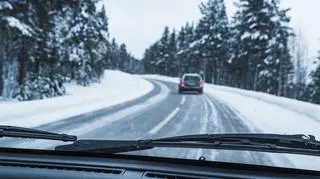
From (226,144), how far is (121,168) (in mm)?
830

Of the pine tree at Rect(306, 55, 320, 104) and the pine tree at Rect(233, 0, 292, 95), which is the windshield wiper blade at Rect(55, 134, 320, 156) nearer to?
the pine tree at Rect(233, 0, 292, 95)

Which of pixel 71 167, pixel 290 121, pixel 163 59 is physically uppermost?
pixel 163 59

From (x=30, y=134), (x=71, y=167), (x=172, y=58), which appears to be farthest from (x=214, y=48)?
(x=71, y=167)

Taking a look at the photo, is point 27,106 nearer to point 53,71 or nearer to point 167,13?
point 167,13

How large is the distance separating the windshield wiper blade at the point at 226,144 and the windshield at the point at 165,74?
0.28ft

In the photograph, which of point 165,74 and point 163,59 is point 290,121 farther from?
point 165,74

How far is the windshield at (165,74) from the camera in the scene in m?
5.36

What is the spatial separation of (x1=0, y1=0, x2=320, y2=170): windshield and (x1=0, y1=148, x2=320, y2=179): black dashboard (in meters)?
0.39

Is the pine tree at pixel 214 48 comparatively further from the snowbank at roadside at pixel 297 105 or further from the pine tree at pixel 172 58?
the snowbank at roadside at pixel 297 105

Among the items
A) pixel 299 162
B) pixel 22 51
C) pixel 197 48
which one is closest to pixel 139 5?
pixel 299 162

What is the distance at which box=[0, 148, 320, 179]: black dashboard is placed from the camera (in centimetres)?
249

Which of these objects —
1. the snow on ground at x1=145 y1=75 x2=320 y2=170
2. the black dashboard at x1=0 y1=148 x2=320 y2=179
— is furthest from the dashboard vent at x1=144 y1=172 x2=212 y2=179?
the snow on ground at x1=145 y1=75 x2=320 y2=170

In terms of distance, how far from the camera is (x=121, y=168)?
264cm

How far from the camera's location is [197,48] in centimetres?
5881
